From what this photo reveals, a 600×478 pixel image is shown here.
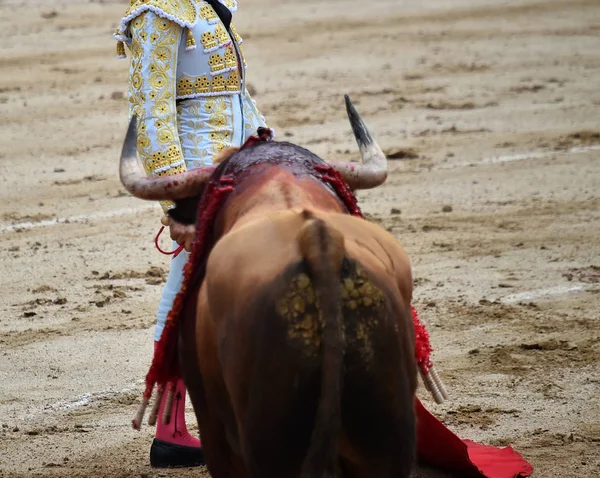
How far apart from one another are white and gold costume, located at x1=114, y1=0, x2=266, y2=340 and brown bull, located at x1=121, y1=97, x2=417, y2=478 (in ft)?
3.43

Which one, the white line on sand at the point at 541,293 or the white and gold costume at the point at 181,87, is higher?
the white and gold costume at the point at 181,87

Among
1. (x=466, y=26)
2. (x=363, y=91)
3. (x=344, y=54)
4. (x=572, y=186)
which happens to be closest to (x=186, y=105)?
(x=572, y=186)

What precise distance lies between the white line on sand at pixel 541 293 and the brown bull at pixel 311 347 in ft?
10.7

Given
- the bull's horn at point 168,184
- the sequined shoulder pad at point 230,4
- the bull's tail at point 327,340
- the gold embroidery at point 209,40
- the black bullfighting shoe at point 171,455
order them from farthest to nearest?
the black bullfighting shoe at point 171,455, the sequined shoulder pad at point 230,4, the gold embroidery at point 209,40, the bull's horn at point 168,184, the bull's tail at point 327,340

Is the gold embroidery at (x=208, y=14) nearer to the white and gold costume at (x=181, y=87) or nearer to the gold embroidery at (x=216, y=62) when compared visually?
the white and gold costume at (x=181, y=87)


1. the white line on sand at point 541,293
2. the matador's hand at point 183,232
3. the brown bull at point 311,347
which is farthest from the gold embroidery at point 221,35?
the white line on sand at point 541,293

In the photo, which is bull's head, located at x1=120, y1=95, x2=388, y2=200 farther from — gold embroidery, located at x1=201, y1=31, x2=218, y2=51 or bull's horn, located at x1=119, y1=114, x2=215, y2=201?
gold embroidery, located at x1=201, y1=31, x2=218, y2=51

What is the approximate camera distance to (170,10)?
380 centimetres

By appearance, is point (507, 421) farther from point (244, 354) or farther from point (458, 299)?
point (244, 354)

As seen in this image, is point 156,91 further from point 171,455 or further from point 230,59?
point 171,455

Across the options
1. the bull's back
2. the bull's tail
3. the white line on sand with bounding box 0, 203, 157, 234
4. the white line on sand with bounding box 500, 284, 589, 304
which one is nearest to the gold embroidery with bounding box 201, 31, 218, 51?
the bull's back

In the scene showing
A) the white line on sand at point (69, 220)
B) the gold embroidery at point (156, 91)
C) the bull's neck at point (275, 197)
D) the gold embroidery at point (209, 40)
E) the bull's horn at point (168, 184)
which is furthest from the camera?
the white line on sand at point (69, 220)

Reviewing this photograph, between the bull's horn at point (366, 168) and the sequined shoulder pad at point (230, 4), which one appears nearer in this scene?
the bull's horn at point (366, 168)

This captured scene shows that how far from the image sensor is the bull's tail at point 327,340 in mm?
2473
